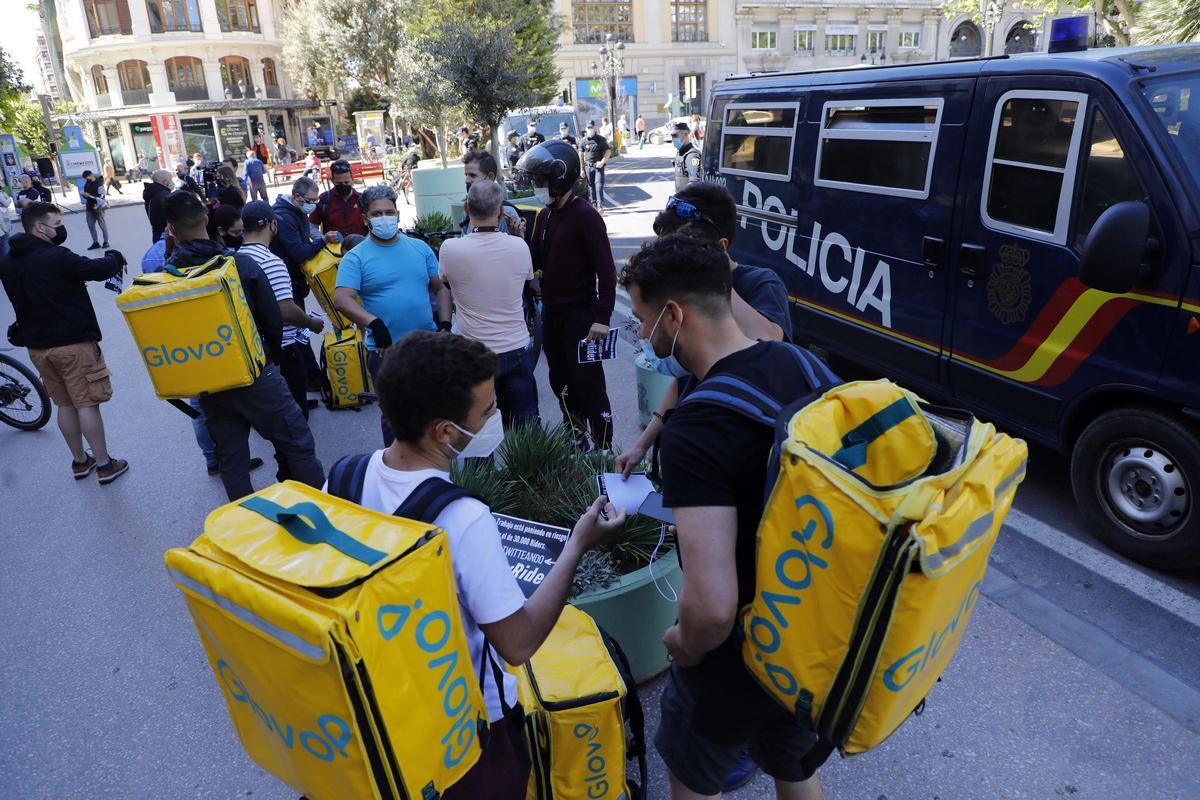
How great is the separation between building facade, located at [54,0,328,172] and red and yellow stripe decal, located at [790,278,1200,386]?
Answer: 51.6 metres

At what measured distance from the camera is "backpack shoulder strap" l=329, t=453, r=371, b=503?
1.93 metres

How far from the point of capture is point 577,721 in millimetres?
2297

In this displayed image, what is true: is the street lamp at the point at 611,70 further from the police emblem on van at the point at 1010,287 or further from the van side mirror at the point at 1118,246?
the van side mirror at the point at 1118,246

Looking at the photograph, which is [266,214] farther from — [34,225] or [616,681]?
[616,681]

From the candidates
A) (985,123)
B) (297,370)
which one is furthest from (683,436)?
(297,370)

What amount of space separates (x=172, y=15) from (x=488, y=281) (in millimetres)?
56137

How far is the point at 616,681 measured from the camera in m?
2.40

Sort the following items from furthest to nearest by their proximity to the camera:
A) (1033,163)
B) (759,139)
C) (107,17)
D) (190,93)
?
1. (190,93)
2. (107,17)
3. (759,139)
4. (1033,163)

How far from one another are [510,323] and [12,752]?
294 cm

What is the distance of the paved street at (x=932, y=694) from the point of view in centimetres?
285

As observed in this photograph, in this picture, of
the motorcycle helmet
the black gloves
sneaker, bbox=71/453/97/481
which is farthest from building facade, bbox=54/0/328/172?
the motorcycle helmet

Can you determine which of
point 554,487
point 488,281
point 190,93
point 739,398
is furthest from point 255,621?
point 190,93

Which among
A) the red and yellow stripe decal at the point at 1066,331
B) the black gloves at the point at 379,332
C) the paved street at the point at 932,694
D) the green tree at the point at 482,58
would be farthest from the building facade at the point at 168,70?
the red and yellow stripe decal at the point at 1066,331

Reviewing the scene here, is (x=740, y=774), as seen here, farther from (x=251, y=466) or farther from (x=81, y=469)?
(x=81, y=469)
